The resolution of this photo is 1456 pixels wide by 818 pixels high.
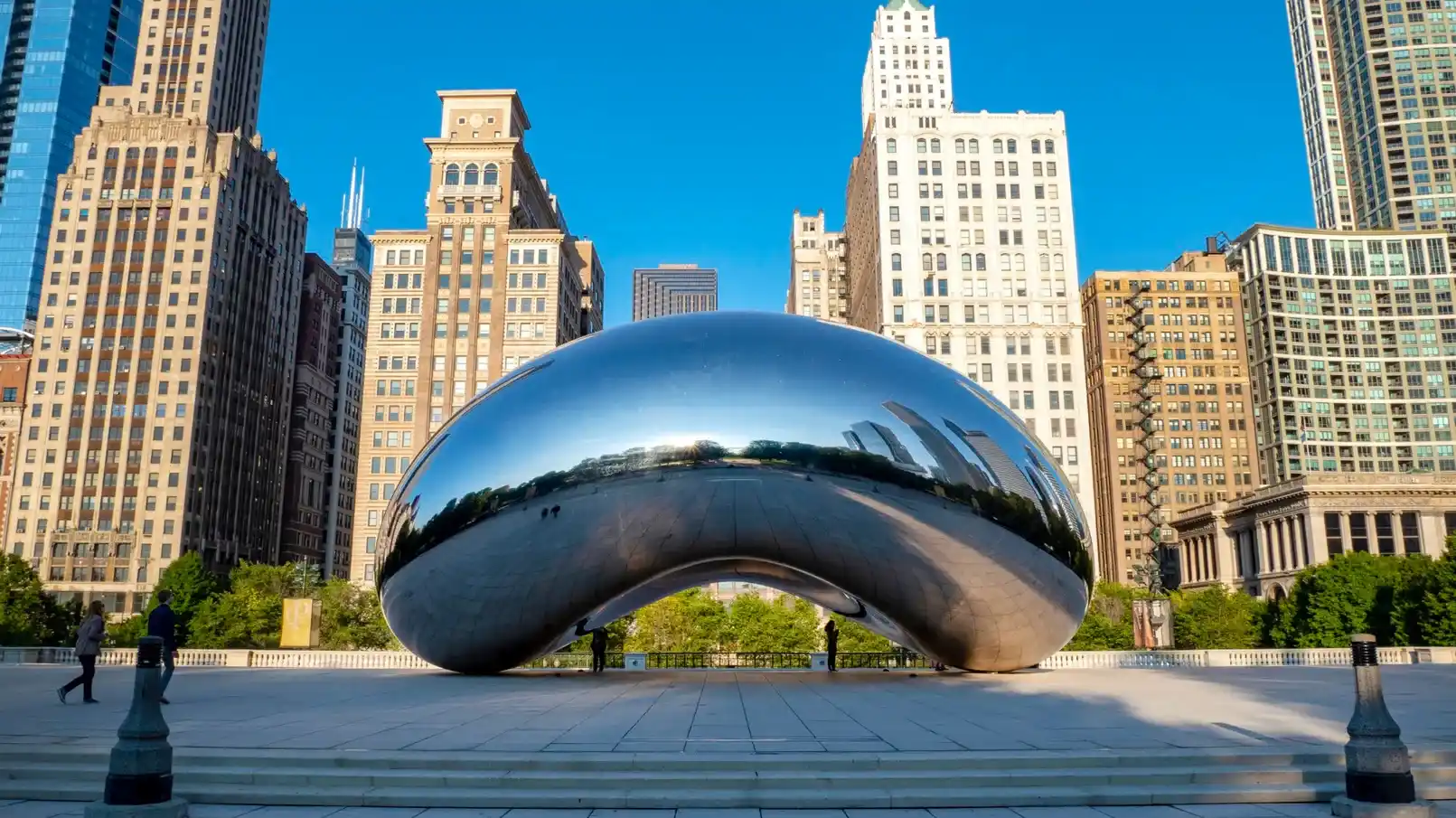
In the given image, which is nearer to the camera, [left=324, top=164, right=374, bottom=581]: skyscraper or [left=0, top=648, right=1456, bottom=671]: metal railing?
[left=0, top=648, right=1456, bottom=671]: metal railing

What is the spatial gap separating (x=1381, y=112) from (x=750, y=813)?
670 feet

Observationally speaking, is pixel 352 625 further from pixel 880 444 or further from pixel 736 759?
pixel 736 759

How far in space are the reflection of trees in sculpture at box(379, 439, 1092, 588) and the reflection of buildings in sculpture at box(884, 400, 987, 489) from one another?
10 centimetres

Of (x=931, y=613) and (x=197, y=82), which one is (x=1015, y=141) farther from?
(x=197, y=82)

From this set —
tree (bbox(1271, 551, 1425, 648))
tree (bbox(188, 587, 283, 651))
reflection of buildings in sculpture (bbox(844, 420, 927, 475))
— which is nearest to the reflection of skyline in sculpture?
reflection of buildings in sculpture (bbox(844, 420, 927, 475))

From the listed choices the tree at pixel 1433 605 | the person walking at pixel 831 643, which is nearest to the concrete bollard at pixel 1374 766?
the person walking at pixel 831 643

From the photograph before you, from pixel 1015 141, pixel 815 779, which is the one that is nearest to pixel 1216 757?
pixel 815 779

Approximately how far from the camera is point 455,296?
10644cm

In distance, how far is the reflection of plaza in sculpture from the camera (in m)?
13.1

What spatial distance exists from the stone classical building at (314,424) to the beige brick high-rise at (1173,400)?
118m

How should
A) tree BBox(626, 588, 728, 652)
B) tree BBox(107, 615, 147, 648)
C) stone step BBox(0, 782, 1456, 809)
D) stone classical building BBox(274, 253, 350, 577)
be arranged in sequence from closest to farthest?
stone step BBox(0, 782, 1456, 809) → tree BBox(107, 615, 147, 648) → tree BBox(626, 588, 728, 652) → stone classical building BBox(274, 253, 350, 577)

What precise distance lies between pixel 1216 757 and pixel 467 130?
11680cm

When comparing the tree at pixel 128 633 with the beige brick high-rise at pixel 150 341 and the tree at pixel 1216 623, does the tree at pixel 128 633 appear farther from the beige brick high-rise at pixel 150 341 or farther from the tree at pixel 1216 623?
the tree at pixel 1216 623

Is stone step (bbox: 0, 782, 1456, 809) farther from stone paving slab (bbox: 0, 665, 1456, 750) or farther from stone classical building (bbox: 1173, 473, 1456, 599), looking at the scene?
stone classical building (bbox: 1173, 473, 1456, 599)
